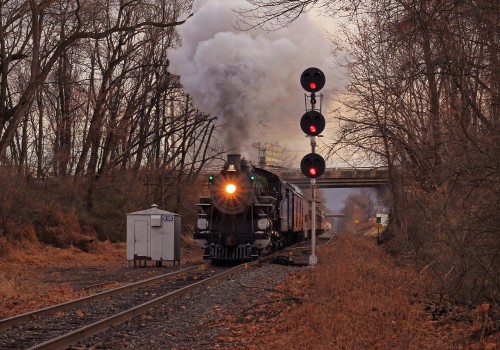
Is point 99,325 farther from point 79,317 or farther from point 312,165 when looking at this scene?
point 312,165

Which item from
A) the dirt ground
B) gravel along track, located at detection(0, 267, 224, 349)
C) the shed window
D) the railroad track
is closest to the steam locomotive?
the shed window

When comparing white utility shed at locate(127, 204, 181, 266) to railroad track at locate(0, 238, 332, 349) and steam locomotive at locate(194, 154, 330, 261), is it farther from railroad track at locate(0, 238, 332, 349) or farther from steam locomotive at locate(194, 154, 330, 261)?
railroad track at locate(0, 238, 332, 349)

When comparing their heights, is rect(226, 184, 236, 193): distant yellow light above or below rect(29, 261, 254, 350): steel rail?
above

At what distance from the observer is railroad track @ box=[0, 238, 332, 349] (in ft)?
27.6

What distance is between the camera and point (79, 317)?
407 inches

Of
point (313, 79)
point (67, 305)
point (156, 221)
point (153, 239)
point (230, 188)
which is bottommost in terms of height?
point (67, 305)

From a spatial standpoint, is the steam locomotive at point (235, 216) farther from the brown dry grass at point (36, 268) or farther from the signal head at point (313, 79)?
the signal head at point (313, 79)

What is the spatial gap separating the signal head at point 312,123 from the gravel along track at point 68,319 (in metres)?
5.22

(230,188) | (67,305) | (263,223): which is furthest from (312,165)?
(67,305)

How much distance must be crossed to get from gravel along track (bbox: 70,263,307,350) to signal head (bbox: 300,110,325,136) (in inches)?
161

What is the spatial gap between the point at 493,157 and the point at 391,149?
14252 millimetres

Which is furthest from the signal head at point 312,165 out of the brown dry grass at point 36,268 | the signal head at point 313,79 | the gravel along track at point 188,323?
the brown dry grass at point 36,268

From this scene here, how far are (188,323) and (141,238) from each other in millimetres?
11744

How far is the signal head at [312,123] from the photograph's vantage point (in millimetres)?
16453
